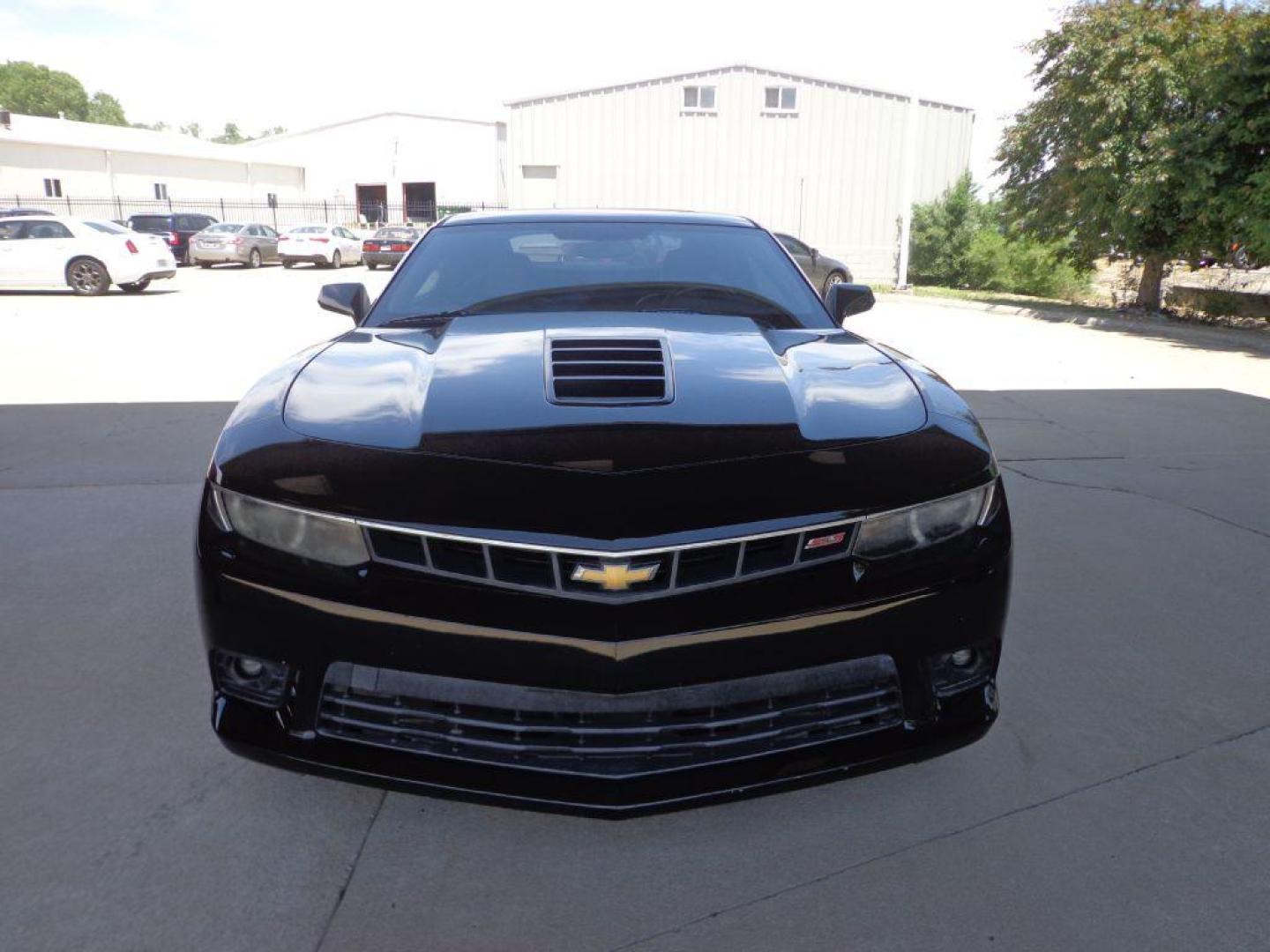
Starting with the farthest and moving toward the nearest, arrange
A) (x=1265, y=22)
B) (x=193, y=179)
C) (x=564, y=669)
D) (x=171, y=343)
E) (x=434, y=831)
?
(x=193, y=179), (x=1265, y=22), (x=171, y=343), (x=434, y=831), (x=564, y=669)

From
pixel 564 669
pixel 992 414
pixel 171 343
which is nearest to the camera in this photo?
pixel 564 669

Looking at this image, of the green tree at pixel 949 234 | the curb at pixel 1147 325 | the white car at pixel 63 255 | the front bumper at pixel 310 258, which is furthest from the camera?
the front bumper at pixel 310 258

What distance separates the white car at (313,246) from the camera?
26.6 metres

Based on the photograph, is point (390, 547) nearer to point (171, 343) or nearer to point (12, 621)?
point (12, 621)

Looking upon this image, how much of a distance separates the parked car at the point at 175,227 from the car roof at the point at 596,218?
2616 cm

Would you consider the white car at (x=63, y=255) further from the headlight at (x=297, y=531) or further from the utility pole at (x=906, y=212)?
the headlight at (x=297, y=531)

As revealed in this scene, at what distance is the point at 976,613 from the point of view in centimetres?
219

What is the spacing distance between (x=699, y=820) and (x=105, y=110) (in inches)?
5345

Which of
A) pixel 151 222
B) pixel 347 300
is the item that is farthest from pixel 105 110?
pixel 347 300

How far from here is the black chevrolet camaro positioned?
6.33ft

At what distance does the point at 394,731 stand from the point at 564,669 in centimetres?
41

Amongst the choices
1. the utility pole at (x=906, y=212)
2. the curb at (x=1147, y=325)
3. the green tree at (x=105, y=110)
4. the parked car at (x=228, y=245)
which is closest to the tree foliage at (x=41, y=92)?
the green tree at (x=105, y=110)

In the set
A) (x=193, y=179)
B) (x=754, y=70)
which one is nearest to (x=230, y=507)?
(x=754, y=70)

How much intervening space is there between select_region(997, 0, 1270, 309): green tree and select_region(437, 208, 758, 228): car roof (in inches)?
447
